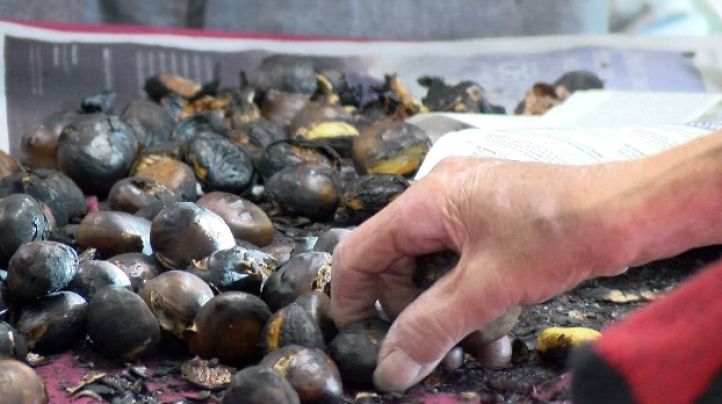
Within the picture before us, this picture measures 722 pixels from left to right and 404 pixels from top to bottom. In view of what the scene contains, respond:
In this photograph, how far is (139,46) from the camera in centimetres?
149

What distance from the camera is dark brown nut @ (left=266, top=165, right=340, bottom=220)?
107cm

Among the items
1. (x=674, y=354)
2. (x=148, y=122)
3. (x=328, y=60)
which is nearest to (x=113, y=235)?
(x=148, y=122)

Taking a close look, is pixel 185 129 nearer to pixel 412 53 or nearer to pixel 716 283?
pixel 412 53

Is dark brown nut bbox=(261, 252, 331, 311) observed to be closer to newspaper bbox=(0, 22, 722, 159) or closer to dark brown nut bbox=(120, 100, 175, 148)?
dark brown nut bbox=(120, 100, 175, 148)

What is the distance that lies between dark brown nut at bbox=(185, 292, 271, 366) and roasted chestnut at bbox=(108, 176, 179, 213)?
323mm

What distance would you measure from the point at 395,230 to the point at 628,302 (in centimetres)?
34

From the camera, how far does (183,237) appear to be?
2.70ft

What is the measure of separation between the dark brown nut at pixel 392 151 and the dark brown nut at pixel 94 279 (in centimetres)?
45

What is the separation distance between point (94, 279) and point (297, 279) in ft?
0.54

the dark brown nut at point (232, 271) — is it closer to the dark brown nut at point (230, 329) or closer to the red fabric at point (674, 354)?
the dark brown nut at point (230, 329)

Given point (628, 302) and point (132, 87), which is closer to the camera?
point (628, 302)

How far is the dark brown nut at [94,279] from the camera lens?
764 millimetres

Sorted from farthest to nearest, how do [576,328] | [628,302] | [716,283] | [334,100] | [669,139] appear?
[334,100] → [669,139] → [628,302] → [576,328] → [716,283]

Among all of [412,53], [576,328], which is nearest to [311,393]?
[576,328]
